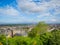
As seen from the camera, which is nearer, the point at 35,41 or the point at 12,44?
the point at 12,44

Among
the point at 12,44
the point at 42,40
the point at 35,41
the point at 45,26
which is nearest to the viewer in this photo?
the point at 12,44

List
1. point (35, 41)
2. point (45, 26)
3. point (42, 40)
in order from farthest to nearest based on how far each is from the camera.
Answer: point (45, 26) → point (42, 40) → point (35, 41)

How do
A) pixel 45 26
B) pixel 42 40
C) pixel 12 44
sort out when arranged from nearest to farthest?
pixel 12 44 < pixel 42 40 < pixel 45 26

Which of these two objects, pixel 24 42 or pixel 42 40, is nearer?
pixel 24 42

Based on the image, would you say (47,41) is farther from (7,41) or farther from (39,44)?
(7,41)

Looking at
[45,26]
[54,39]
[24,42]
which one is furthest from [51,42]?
[45,26]

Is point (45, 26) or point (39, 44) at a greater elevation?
point (45, 26)

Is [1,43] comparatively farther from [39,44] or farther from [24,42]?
[39,44]

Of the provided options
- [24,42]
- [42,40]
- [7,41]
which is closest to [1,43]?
[7,41]
